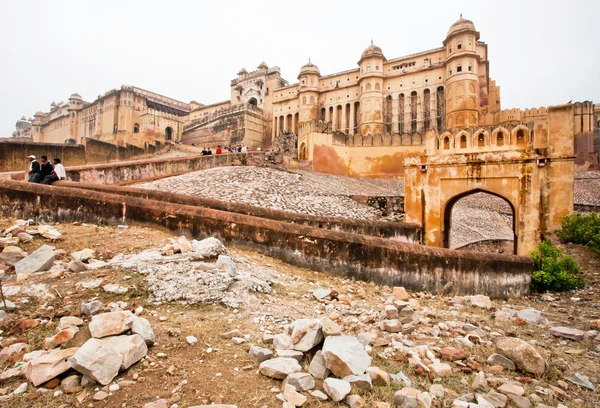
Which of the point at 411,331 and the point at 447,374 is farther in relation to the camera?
the point at 411,331

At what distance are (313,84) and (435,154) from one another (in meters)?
43.2

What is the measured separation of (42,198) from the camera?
7234 millimetres

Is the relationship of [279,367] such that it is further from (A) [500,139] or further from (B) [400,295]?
(A) [500,139]

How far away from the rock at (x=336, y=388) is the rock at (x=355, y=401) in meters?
0.05

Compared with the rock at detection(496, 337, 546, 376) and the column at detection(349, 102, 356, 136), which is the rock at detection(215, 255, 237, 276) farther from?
the column at detection(349, 102, 356, 136)

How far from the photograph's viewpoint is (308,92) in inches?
1959

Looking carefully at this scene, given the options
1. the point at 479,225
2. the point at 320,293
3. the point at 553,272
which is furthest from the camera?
the point at 479,225

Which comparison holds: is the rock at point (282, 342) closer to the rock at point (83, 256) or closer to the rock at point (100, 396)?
the rock at point (100, 396)

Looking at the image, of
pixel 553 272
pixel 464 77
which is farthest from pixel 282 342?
pixel 464 77

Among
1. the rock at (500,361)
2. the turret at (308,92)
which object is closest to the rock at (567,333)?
the rock at (500,361)

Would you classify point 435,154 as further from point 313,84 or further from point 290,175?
point 313,84

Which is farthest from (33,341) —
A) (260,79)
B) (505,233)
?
(260,79)

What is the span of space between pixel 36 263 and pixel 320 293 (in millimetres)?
4004

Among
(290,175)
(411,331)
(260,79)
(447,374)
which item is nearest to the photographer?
(447,374)
